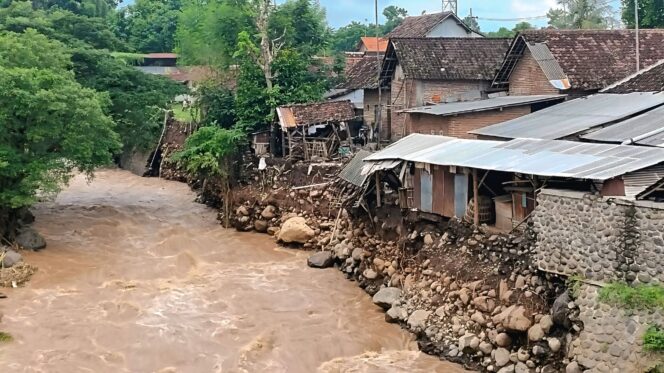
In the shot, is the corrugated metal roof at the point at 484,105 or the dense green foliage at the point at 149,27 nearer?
the corrugated metal roof at the point at 484,105

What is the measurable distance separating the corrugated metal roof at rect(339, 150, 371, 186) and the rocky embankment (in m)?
1.08

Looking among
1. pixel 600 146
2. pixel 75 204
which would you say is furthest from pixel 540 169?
pixel 75 204

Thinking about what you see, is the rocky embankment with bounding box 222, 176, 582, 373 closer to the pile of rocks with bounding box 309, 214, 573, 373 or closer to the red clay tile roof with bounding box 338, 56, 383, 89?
the pile of rocks with bounding box 309, 214, 573, 373

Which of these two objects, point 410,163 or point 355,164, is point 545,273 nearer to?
point 410,163

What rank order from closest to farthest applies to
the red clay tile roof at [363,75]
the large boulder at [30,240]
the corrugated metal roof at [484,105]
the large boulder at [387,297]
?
the large boulder at [387,297] → the large boulder at [30,240] → the corrugated metal roof at [484,105] → the red clay tile roof at [363,75]

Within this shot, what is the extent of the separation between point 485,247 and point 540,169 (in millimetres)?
2393

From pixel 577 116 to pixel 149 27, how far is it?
39.5 meters

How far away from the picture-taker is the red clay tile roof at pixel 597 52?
67.9 ft

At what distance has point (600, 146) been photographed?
1342 centimetres

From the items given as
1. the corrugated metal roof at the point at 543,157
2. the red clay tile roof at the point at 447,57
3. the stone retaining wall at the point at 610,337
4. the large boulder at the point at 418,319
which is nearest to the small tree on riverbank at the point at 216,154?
the red clay tile roof at the point at 447,57

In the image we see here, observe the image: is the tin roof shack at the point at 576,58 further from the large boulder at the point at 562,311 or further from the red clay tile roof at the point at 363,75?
the large boulder at the point at 562,311

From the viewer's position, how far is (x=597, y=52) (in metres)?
21.3

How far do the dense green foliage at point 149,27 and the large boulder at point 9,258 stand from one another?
33414 millimetres

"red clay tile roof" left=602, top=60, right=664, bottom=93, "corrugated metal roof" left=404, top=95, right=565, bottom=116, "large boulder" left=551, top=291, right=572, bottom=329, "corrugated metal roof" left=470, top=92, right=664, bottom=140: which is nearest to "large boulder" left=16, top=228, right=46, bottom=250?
"corrugated metal roof" left=404, top=95, right=565, bottom=116
